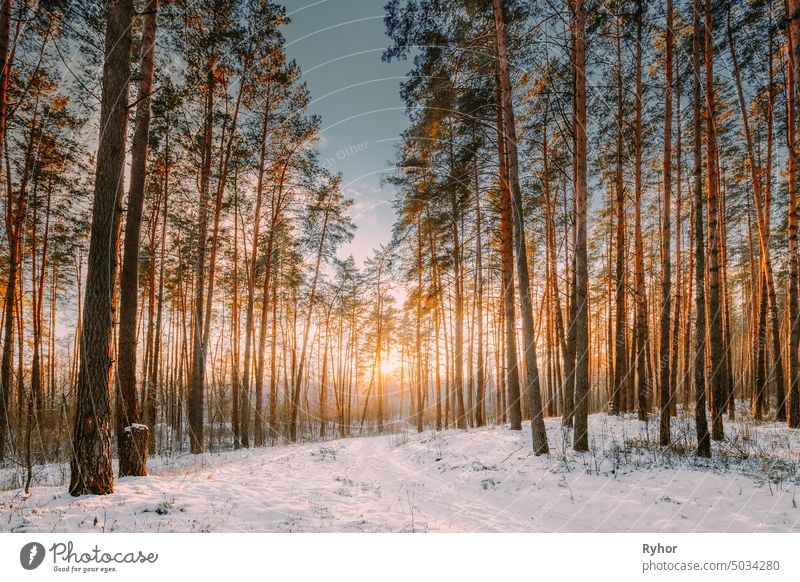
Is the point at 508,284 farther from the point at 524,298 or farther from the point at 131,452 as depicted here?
the point at 131,452

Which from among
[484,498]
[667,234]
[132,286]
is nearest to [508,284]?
[667,234]

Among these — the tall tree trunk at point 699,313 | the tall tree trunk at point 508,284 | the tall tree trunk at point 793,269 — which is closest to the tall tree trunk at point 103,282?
the tall tree trunk at point 508,284

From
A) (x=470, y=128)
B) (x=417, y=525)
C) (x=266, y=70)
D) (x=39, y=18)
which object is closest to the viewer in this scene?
(x=417, y=525)

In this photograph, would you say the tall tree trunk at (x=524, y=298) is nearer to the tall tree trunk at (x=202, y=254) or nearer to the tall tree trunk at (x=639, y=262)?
the tall tree trunk at (x=639, y=262)

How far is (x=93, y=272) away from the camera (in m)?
4.71

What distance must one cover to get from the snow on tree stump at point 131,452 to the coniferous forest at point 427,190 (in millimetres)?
44

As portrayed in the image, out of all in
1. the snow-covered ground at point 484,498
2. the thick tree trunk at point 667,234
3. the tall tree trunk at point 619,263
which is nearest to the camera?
the snow-covered ground at point 484,498

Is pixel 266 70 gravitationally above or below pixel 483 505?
Result: above

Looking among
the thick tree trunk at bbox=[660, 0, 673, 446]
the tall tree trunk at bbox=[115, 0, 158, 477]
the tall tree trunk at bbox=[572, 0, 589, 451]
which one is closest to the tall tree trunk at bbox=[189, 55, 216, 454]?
the tall tree trunk at bbox=[115, 0, 158, 477]

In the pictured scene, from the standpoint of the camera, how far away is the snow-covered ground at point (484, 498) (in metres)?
3.64

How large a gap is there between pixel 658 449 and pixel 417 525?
6326mm

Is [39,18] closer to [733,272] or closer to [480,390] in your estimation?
[480,390]

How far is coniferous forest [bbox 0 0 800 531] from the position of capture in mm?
5816
